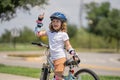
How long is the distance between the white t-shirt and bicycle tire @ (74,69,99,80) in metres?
0.48

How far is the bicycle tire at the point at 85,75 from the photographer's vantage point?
26.7ft

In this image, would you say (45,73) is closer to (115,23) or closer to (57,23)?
(57,23)

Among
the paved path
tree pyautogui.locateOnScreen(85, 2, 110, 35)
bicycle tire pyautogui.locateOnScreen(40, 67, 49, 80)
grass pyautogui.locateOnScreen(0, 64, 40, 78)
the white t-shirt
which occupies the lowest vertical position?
the paved path

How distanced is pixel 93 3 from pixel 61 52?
9940 cm

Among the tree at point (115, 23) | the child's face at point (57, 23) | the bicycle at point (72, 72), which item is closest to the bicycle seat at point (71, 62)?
the bicycle at point (72, 72)

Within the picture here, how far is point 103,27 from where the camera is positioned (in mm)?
66625

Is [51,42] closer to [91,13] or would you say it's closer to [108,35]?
[108,35]

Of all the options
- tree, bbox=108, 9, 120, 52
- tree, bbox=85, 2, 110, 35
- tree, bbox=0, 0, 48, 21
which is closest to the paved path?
tree, bbox=0, 0, 48, 21

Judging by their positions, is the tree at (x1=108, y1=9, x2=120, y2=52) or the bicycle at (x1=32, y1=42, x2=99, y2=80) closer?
the bicycle at (x1=32, y1=42, x2=99, y2=80)

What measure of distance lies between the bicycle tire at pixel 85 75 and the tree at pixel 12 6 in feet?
38.0

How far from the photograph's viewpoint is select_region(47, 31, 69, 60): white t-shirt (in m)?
8.59

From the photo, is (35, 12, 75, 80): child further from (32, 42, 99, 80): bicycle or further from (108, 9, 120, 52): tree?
(108, 9, 120, 52): tree

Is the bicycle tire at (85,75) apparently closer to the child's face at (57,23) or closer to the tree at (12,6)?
the child's face at (57,23)

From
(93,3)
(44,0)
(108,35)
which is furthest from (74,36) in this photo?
(44,0)
